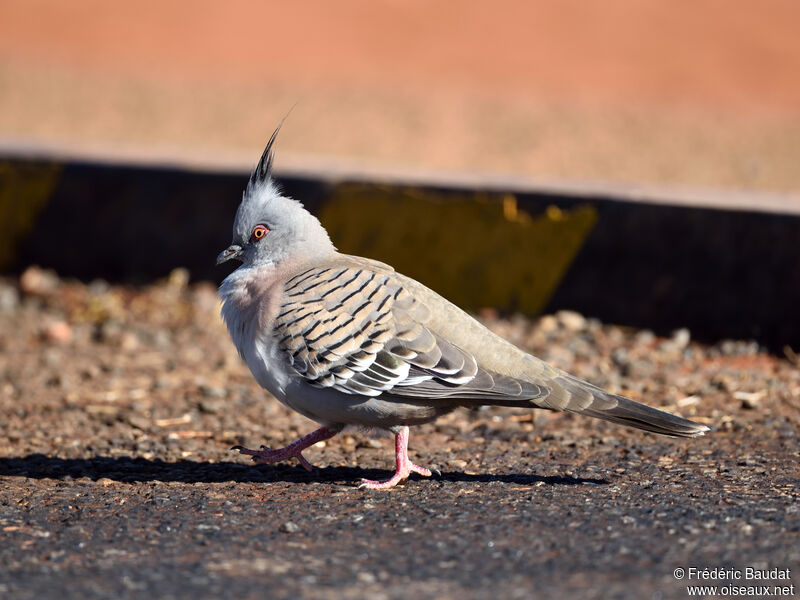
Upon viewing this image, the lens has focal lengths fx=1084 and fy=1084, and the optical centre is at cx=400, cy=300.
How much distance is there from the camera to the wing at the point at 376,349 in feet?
13.4

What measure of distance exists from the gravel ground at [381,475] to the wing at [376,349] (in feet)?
1.24

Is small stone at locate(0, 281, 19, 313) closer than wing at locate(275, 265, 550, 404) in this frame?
No

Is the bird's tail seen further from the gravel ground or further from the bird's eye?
the bird's eye

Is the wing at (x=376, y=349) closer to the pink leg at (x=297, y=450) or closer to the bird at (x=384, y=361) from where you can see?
the bird at (x=384, y=361)

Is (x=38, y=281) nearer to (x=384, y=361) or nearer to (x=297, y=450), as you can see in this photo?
(x=297, y=450)

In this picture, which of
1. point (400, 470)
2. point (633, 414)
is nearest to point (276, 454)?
point (400, 470)

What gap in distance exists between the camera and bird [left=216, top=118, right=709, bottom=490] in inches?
160

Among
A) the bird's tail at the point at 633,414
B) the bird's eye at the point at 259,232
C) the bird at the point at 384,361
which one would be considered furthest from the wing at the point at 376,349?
the bird's eye at the point at 259,232

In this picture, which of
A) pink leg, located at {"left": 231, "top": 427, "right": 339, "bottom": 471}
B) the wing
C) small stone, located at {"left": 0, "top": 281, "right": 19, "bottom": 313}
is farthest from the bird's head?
small stone, located at {"left": 0, "top": 281, "right": 19, "bottom": 313}

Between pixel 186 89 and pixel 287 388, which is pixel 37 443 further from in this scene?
pixel 186 89

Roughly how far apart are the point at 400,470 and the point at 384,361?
43 cm

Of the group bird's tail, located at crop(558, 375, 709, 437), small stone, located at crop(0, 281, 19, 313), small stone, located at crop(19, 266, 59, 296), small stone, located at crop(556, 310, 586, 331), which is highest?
small stone, located at crop(556, 310, 586, 331)

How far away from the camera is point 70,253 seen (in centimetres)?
791

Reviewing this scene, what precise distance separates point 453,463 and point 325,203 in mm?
3127
